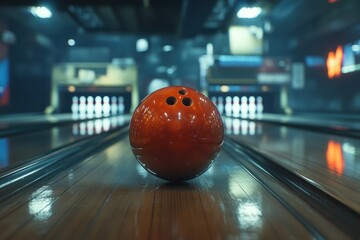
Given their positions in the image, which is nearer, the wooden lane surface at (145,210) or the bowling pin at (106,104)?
the wooden lane surface at (145,210)

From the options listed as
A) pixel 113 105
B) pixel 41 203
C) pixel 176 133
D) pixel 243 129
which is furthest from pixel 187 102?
pixel 113 105

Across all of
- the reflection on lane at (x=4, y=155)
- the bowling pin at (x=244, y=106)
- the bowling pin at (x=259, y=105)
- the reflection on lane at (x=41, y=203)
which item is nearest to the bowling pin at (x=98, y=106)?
the bowling pin at (x=244, y=106)

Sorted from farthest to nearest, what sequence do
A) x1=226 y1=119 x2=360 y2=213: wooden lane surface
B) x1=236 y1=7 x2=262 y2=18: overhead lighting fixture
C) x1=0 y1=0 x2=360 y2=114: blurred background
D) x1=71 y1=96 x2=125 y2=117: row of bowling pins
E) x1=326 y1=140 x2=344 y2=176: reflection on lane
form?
x1=71 y1=96 x2=125 y2=117: row of bowling pins
x1=0 y1=0 x2=360 y2=114: blurred background
x1=236 y1=7 x2=262 y2=18: overhead lighting fixture
x1=326 y1=140 x2=344 y2=176: reflection on lane
x1=226 y1=119 x2=360 y2=213: wooden lane surface

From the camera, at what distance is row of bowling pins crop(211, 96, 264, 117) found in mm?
11633

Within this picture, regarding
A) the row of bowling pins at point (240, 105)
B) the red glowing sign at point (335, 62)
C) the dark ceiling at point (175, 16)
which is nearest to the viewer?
the dark ceiling at point (175, 16)

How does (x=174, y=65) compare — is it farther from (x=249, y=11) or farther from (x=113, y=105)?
(x=249, y=11)

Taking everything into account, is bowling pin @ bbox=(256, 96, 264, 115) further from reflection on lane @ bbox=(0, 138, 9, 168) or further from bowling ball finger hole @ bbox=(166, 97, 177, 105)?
bowling ball finger hole @ bbox=(166, 97, 177, 105)

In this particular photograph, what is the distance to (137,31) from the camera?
8.62m

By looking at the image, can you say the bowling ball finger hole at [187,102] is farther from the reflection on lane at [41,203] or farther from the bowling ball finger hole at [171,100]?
the reflection on lane at [41,203]

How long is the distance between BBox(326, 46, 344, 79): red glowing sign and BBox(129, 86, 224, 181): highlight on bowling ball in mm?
7836

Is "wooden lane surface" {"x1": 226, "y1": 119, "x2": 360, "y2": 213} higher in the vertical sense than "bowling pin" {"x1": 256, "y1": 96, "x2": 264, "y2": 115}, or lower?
lower

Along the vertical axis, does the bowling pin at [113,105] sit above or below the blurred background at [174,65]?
below

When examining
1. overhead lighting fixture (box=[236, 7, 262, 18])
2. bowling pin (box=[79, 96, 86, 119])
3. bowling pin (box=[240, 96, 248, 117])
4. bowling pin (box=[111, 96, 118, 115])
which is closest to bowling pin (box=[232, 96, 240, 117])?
bowling pin (box=[240, 96, 248, 117])

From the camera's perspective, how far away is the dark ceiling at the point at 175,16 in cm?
632
